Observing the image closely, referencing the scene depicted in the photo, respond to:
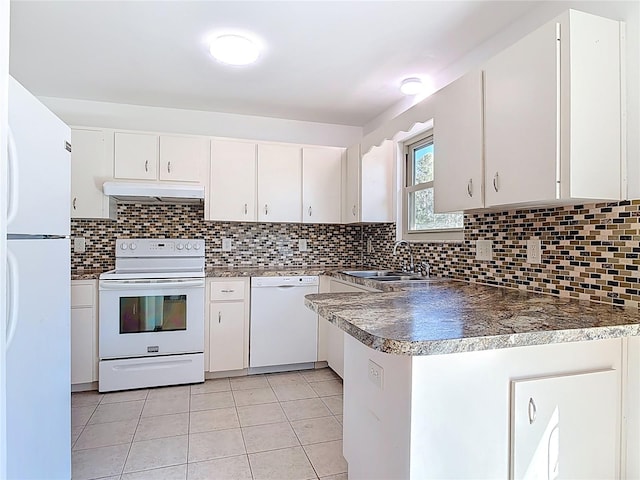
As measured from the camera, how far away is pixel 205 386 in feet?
9.73

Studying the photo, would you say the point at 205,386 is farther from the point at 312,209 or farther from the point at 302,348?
the point at 312,209

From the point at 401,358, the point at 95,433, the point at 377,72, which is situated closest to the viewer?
the point at 401,358

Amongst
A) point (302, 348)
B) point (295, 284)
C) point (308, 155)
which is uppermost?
point (308, 155)

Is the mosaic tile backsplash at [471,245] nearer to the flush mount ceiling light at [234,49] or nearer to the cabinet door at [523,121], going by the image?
the cabinet door at [523,121]

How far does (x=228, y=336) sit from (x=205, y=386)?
41 cm

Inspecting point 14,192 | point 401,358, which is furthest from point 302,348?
point 14,192

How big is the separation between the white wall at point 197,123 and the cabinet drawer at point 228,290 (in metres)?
1.41

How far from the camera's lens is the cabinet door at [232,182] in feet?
10.7

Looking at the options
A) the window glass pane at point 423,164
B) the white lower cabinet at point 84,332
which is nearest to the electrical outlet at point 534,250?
the window glass pane at point 423,164

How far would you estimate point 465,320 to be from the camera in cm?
124

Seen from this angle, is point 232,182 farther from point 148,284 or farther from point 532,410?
point 532,410

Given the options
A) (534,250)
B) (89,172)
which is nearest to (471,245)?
(534,250)

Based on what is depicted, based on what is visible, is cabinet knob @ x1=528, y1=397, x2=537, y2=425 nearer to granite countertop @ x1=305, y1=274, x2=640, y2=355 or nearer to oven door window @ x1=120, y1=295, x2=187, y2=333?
granite countertop @ x1=305, y1=274, x2=640, y2=355

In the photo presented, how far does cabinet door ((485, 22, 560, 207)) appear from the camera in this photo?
4.74 feet
